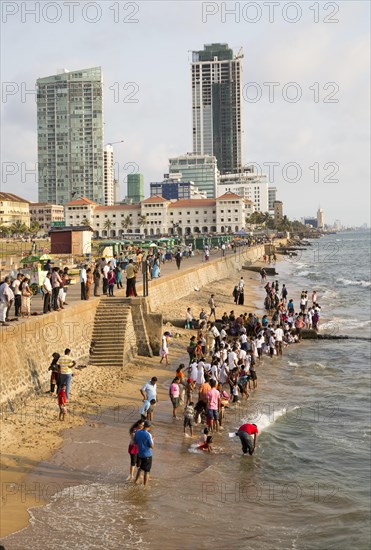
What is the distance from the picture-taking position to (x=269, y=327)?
23.6 metres

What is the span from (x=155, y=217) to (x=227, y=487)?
132040 millimetres

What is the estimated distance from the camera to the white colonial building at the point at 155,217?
140 meters

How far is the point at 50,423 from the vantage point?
1241cm

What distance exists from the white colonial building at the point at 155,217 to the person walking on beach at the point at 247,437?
127425 mm

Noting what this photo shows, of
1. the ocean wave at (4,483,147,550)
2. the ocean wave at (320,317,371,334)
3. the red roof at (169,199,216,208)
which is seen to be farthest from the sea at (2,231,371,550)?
the red roof at (169,199,216,208)

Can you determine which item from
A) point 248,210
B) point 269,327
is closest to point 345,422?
point 269,327

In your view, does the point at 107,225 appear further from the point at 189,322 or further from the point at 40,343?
the point at 40,343

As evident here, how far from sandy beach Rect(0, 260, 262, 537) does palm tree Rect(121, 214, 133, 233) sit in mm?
117299

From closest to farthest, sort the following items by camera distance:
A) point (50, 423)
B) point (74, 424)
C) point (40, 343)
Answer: point (50, 423), point (74, 424), point (40, 343)

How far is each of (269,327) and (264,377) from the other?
16.0ft

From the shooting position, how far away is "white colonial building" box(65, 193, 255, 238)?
140 metres

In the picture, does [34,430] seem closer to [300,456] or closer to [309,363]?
[300,456]

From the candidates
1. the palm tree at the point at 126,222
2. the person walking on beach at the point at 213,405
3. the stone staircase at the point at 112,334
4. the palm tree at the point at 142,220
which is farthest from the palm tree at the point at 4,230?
the person walking on beach at the point at 213,405

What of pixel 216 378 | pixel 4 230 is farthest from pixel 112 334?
pixel 4 230
